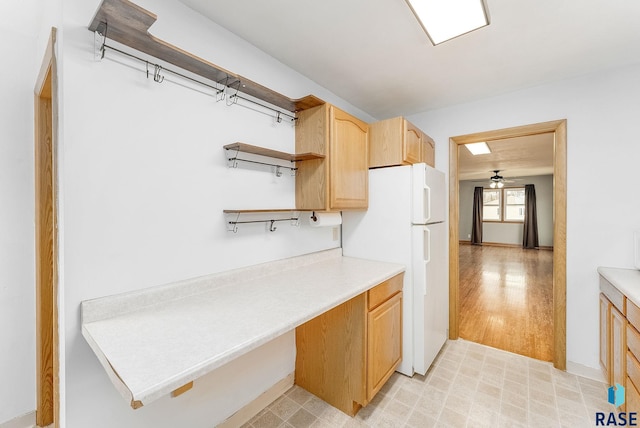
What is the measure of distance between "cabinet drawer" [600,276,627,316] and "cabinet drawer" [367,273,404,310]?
1.23 meters

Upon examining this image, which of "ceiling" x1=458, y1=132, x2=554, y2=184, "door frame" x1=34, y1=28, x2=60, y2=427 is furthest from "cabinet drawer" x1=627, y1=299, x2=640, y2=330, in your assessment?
"door frame" x1=34, y1=28, x2=60, y2=427

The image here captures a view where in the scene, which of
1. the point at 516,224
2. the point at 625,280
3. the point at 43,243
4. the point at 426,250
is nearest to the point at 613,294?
the point at 625,280

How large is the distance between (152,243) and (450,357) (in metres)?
2.49

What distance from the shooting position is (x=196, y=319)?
113 cm

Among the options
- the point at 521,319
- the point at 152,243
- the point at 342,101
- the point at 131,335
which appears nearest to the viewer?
the point at 131,335

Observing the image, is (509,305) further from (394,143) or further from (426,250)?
(394,143)

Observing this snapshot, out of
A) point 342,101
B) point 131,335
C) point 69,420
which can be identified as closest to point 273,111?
point 342,101

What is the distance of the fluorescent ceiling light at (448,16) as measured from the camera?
131 centimetres

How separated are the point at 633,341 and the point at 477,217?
842 centimetres

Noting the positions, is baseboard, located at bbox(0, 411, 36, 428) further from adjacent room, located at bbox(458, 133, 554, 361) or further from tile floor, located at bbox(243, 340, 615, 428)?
adjacent room, located at bbox(458, 133, 554, 361)

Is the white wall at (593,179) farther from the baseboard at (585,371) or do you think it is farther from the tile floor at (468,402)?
the tile floor at (468,402)

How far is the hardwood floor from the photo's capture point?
2.63 meters

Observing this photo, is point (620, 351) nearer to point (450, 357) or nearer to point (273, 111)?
point (450, 357)

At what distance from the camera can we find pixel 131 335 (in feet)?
3.25
